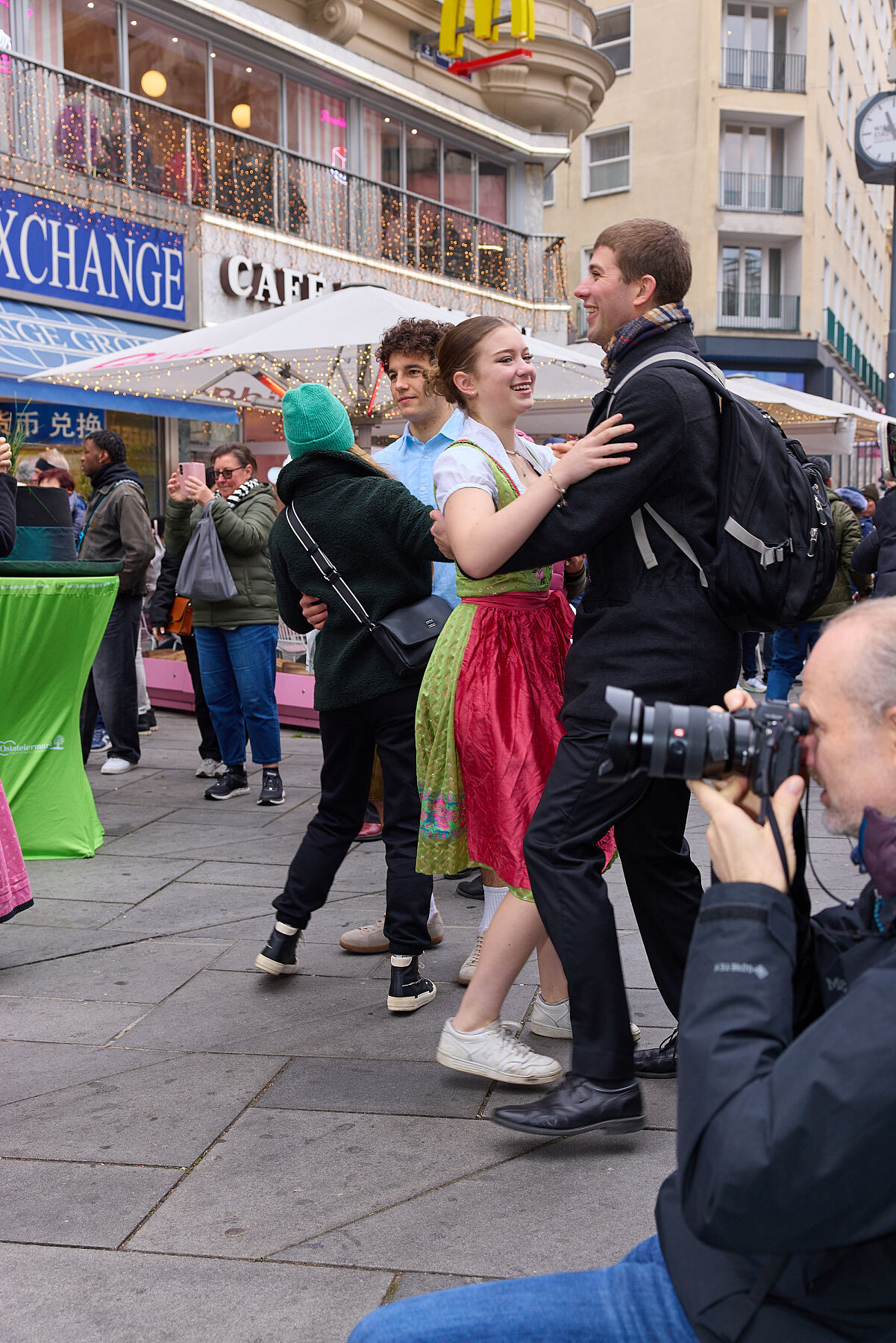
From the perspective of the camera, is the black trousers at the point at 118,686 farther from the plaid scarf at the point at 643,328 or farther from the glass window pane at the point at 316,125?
the glass window pane at the point at 316,125

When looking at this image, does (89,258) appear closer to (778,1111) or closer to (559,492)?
(559,492)

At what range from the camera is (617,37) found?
33469mm

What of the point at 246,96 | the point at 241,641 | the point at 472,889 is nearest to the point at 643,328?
the point at 472,889

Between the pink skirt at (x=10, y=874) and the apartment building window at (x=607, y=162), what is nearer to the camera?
the pink skirt at (x=10, y=874)

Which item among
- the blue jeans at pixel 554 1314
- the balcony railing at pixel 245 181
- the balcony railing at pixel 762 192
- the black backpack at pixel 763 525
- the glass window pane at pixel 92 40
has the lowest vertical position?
the blue jeans at pixel 554 1314

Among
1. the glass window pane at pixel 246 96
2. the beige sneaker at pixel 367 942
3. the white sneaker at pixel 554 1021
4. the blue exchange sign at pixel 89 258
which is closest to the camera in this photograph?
the white sneaker at pixel 554 1021

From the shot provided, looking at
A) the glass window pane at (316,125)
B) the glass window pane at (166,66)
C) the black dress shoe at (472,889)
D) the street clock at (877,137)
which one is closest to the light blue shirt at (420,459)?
the black dress shoe at (472,889)

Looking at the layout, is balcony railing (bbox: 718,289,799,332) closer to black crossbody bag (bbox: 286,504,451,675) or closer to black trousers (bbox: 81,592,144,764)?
black trousers (bbox: 81,592,144,764)

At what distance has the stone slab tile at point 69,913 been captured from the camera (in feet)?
15.7

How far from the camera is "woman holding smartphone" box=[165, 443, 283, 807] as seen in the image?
688cm

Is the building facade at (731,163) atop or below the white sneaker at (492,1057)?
atop

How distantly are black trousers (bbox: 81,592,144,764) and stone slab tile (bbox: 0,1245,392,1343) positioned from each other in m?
5.20

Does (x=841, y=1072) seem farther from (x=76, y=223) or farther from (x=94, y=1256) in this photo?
(x=76, y=223)

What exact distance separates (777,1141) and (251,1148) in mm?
2030
